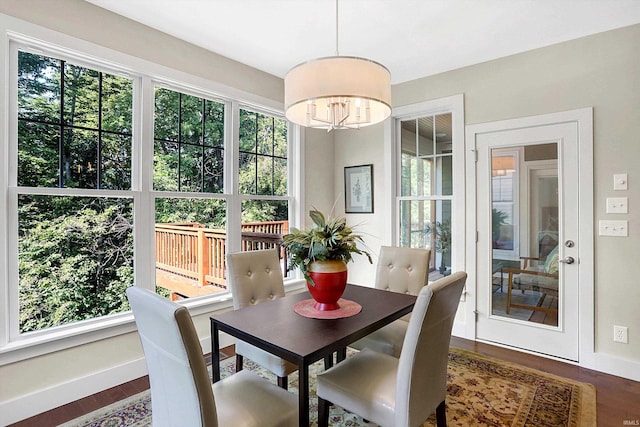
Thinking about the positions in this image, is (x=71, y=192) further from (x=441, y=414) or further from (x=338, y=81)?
(x=441, y=414)

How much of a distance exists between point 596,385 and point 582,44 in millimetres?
2685

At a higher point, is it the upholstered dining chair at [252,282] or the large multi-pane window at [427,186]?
the large multi-pane window at [427,186]

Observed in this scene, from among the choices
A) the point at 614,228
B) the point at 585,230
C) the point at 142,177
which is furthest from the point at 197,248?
the point at 614,228

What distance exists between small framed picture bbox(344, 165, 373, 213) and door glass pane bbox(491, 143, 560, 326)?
53.1 inches

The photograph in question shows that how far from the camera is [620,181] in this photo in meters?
2.61

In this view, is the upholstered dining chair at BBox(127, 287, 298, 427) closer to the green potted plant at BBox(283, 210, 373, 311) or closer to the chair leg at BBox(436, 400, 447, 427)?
the green potted plant at BBox(283, 210, 373, 311)

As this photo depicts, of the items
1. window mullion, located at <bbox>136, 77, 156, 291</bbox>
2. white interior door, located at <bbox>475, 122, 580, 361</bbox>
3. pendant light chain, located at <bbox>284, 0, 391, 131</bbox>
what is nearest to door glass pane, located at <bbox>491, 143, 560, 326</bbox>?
white interior door, located at <bbox>475, 122, 580, 361</bbox>

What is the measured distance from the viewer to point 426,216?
372cm

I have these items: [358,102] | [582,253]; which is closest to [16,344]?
[358,102]

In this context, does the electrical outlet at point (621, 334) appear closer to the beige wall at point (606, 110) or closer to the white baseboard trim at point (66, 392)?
the beige wall at point (606, 110)

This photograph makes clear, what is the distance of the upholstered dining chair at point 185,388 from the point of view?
1096 mm

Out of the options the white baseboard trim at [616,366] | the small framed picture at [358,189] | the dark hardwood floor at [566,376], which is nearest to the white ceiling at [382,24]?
the small framed picture at [358,189]

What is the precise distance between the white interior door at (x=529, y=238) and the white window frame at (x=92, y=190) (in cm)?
243

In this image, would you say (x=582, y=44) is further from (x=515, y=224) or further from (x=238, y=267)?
(x=238, y=267)
